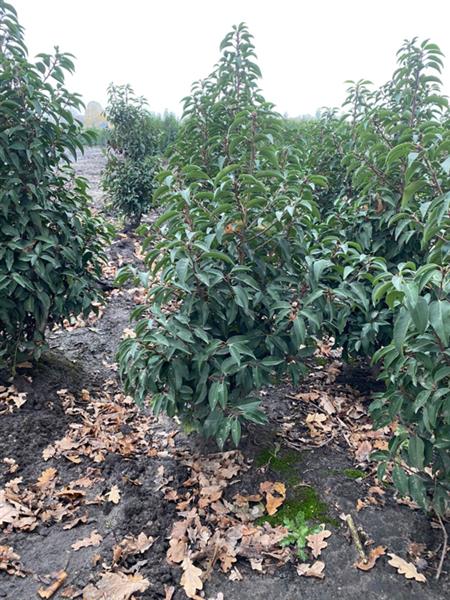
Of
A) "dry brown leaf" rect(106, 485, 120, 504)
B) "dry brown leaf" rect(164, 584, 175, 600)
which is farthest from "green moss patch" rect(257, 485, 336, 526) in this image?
"dry brown leaf" rect(106, 485, 120, 504)

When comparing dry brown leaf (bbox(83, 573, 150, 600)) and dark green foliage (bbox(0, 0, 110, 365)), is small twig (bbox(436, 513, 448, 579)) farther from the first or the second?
dark green foliage (bbox(0, 0, 110, 365))

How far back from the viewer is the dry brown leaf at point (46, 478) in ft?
8.13

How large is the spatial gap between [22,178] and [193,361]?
5.66 feet

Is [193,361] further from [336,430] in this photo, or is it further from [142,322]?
[336,430]

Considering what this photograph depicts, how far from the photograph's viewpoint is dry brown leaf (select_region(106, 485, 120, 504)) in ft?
7.89

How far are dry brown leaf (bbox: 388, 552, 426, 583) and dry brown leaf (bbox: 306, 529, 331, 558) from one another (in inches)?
11.6

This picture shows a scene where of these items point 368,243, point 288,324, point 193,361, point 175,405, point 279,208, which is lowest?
point 175,405

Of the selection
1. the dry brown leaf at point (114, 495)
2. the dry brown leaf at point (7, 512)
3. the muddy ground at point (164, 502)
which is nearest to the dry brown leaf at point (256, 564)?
the muddy ground at point (164, 502)

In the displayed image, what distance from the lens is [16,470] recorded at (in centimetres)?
255

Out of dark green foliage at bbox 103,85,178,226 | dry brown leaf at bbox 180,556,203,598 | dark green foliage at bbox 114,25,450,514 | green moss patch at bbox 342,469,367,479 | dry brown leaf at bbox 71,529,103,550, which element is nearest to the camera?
dark green foliage at bbox 114,25,450,514

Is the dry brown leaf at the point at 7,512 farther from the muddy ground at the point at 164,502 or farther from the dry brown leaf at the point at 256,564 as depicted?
the dry brown leaf at the point at 256,564

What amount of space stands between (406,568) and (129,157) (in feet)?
21.8

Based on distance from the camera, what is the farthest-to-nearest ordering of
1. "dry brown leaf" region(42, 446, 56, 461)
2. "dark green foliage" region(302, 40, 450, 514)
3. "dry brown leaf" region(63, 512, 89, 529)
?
"dry brown leaf" region(42, 446, 56, 461)
"dry brown leaf" region(63, 512, 89, 529)
"dark green foliage" region(302, 40, 450, 514)

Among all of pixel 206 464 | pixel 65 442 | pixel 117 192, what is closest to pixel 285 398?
pixel 206 464
